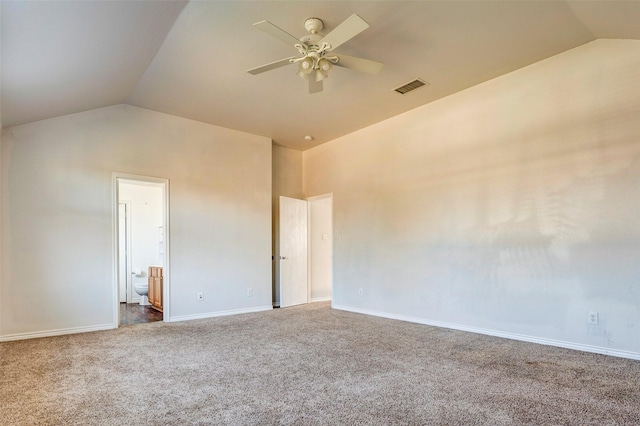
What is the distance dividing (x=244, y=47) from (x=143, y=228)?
198 inches

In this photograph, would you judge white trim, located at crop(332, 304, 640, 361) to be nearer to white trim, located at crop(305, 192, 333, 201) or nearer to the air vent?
white trim, located at crop(305, 192, 333, 201)

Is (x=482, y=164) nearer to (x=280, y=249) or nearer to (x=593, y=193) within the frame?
(x=593, y=193)

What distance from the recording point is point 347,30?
246 cm

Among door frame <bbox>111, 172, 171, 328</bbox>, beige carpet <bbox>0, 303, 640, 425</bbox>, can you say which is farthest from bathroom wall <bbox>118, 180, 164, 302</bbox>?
beige carpet <bbox>0, 303, 640, 425</bbox>

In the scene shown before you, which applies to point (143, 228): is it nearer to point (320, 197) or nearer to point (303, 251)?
point (303, 251)

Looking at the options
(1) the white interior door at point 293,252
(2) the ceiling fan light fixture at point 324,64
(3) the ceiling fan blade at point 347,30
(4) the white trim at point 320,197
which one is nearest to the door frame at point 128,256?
(1) the white interior door at point 293,252

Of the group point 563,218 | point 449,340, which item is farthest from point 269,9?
point 449,340

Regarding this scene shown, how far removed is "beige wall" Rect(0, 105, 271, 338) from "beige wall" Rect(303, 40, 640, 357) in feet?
6.89

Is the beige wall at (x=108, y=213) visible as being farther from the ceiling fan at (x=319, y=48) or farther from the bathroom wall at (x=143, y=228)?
the ceiling fan at (x=319, y=48)

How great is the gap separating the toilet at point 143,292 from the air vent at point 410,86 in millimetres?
5616

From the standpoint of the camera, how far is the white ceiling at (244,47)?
259 centimetres

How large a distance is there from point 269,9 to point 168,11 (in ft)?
2.63

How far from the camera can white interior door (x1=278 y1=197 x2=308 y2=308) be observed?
243 inches

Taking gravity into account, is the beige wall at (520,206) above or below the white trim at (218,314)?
above
